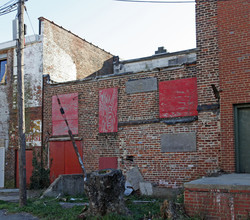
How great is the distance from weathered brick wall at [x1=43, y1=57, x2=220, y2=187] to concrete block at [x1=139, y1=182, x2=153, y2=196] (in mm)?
198

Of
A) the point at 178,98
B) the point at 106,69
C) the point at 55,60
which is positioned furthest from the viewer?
the point at 106,69

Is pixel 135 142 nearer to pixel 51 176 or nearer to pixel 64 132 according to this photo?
A: pixel 64 132

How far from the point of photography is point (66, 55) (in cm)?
1872

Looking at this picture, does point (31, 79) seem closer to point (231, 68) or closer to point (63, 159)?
point (63, 159)

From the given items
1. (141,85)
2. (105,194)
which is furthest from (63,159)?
(105,194)

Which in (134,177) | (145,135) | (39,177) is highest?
(145,135)

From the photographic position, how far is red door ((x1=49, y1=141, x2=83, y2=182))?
14.9 m

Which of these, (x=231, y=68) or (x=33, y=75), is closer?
(x=231, y=68)

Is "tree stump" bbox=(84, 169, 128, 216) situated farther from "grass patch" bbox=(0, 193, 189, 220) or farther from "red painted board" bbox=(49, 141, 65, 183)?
"red painted board" bbox=(49, 141, 65, 183)

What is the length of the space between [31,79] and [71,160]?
5.00m

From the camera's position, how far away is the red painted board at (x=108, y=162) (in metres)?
13.4

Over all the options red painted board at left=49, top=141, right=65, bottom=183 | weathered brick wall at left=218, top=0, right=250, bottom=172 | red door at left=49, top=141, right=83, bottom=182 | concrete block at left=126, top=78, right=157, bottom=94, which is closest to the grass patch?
weathered brick wall at left=218, top=0, right=250, bottom=172

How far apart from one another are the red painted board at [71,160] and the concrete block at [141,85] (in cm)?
365

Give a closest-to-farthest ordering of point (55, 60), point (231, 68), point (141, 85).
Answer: point (231, 68)
point (141, 85)
point (55, 60)
